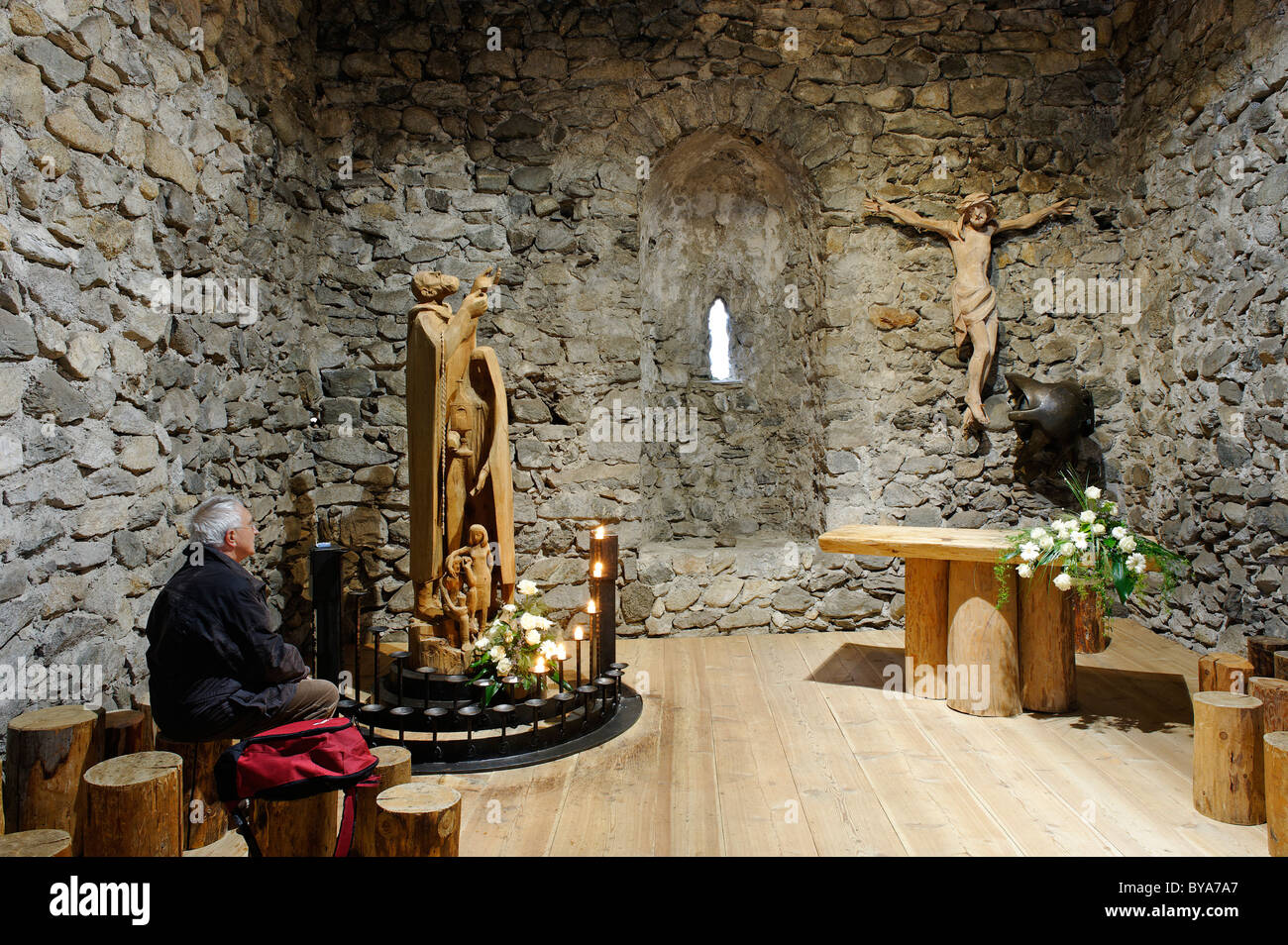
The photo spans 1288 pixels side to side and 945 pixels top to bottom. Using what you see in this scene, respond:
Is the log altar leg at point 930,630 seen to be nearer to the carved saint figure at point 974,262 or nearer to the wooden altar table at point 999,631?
the wooden altar table at point 999,631

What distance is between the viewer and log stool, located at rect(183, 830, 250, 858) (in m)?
2.79

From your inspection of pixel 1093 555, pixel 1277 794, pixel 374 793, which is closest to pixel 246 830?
pixel 374 793

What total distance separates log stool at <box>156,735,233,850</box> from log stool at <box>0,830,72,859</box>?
2.02ft

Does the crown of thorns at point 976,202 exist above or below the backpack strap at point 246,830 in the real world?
above

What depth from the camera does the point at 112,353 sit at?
131 inches

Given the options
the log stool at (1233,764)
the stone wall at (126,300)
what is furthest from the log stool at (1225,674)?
the stone wall at (126,300)

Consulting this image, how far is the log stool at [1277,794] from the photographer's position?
2535 mm

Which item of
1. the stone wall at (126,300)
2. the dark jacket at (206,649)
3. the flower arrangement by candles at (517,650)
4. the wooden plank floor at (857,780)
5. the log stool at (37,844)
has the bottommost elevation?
the wooden plank floor at (857,780)

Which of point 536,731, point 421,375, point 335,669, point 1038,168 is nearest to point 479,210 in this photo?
point 421,375

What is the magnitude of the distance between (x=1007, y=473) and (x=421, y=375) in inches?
156

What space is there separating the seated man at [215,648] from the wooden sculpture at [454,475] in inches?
47.0

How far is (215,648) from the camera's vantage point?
2537 millimetres

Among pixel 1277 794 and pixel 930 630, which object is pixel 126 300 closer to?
pixel 930 630

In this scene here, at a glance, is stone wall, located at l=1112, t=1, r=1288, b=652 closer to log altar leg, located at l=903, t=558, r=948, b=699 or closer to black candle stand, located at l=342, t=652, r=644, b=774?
log altar leg, located at l=903, t=558, r=948, b=699
